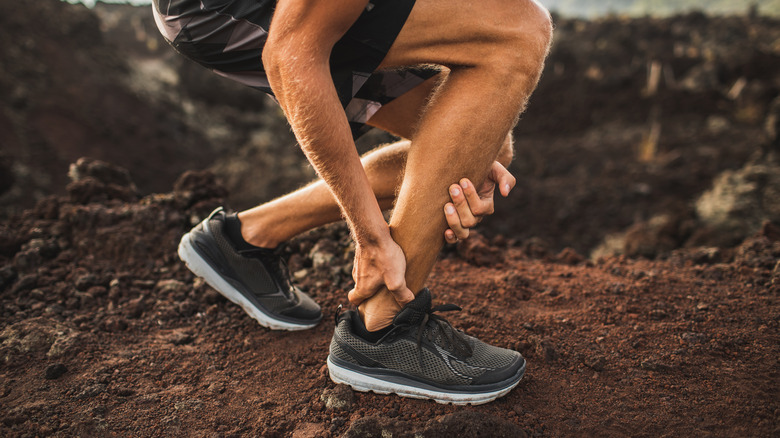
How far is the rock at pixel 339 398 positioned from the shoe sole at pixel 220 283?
0.44 m

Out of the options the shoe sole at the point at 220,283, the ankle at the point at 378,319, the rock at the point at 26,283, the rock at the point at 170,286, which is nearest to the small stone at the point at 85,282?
the rock at the point at 26,283

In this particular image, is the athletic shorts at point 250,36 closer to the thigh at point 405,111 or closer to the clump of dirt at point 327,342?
the thigh at point 405,111

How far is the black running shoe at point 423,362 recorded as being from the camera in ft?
4.72

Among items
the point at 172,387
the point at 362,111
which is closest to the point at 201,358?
the point at 172,387

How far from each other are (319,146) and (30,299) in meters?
1.80

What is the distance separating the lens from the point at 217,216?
1884mm

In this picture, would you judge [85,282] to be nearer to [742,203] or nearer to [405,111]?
[405,111]

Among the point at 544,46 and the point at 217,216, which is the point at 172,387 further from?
the point at 544,46

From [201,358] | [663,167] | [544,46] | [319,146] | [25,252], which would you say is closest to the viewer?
[319,146]

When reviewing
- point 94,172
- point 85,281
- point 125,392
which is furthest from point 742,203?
point 94,172

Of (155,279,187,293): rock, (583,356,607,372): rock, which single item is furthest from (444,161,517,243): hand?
(155,279,187,293): rock

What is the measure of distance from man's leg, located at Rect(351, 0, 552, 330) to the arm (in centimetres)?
9

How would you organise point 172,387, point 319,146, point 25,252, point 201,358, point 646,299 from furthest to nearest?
1. point 25,252
2. point 646,299
3. point 201,358
4. point 172,387
5. point 319,146

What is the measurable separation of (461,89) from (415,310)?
2.23ft
